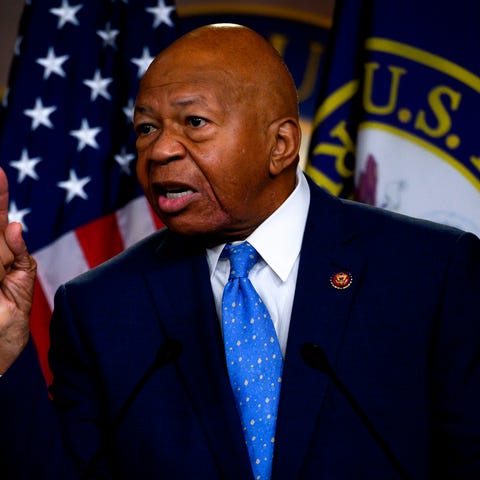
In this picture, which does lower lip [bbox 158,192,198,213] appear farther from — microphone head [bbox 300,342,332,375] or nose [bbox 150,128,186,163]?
microphone head [bbox 300,342,332,375]

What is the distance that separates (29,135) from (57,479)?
5.12 feet

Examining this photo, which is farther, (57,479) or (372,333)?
(372,333)

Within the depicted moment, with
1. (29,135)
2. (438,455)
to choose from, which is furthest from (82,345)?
(29,135)

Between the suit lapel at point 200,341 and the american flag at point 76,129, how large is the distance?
98 cm

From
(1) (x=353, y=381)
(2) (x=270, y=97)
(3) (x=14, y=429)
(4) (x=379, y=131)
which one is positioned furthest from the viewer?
(4) (x=379, y=131)

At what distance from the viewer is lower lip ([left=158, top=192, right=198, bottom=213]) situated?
1.60 m

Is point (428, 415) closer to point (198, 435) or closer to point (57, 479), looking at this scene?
point (198, 435)

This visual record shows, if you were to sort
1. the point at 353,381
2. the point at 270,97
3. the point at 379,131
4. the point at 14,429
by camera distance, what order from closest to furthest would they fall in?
the point at 14,429 → the point at 353,381 → the point at 270,97 → the point at 379,131

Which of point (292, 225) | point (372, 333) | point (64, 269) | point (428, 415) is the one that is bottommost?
point (64, 269)

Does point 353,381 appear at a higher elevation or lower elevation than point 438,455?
higher

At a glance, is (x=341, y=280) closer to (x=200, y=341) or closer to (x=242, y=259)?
(x=242, y=259)

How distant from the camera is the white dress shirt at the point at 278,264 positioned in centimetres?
170

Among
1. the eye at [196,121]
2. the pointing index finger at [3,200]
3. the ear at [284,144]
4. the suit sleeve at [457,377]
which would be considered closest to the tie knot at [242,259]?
the ear at [284,144]

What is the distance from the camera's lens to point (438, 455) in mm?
1592
